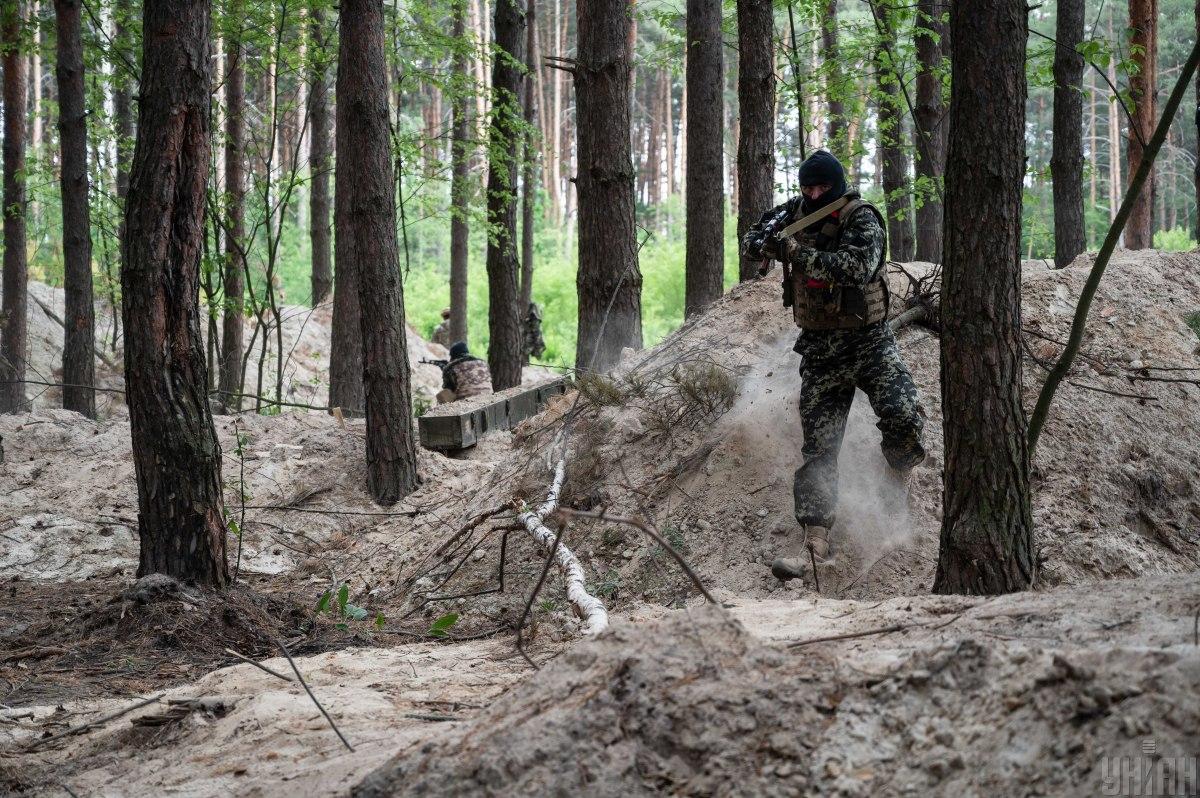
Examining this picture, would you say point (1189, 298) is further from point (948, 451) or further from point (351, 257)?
point (351, 257)

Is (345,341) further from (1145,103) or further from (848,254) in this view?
(1145,103)

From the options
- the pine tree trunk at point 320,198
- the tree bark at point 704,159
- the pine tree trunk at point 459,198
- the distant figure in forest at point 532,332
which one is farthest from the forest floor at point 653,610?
the distant figure in forest at point 532,332

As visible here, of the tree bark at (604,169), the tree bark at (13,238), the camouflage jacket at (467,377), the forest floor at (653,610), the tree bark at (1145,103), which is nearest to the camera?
the forest floor at (653,610)

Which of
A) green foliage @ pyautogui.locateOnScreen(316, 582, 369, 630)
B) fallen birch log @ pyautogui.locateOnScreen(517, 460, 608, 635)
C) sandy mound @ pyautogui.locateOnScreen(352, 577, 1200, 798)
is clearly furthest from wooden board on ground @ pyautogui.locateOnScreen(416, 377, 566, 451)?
sandy mound @ pyautogui.locateOnScreen(352, 577, 1200, 798)

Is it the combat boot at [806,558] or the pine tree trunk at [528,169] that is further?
the pine tree trunk at [528,169]

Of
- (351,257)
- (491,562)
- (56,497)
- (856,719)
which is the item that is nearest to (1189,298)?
(491,562)

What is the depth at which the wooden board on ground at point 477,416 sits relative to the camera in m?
10.5

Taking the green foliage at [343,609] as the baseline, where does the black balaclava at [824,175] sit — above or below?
above

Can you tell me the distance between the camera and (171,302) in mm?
5918

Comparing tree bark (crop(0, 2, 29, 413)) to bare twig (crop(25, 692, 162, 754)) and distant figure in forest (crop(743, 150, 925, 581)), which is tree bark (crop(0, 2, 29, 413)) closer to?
bare twig (crop(25, 692, 162, 754))

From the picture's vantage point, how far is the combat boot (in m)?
5.49

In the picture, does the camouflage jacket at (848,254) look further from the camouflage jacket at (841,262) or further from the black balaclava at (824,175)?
the black balaclava at (824,175)
